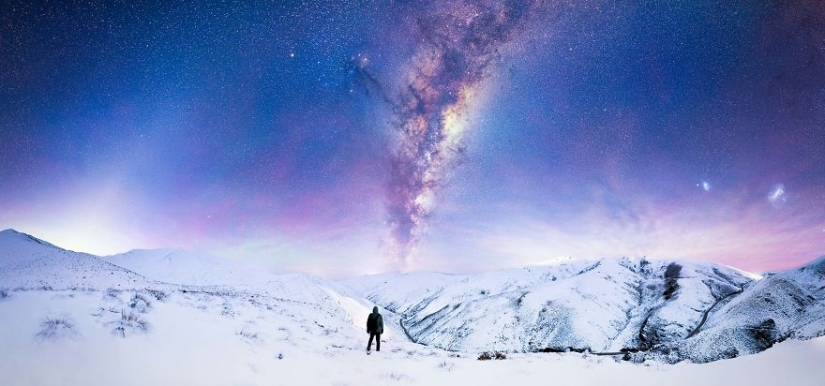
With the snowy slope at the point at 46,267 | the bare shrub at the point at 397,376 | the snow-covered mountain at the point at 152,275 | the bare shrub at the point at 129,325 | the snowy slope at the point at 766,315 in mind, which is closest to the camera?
the bare shrub at the point at 129,325

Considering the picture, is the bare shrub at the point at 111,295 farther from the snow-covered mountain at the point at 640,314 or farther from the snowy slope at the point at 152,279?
the snow-covered mountain at the point at 640,314

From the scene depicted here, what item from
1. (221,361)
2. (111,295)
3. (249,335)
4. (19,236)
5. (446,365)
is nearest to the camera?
(221,361)

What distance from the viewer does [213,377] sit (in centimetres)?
853

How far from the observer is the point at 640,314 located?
103 meters

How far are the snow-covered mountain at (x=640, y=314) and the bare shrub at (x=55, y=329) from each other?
68496mm

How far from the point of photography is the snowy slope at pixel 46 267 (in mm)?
62281

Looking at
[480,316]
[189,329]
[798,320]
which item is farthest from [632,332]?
[189,329]

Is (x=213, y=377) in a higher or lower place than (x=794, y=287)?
lower

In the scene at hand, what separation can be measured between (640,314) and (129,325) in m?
124

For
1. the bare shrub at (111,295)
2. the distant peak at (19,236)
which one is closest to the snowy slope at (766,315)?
the bare shrub at (111,295)

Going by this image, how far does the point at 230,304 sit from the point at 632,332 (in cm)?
10208

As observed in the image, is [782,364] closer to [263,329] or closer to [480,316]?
[263,329]

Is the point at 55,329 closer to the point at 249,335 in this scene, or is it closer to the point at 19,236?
the point at 249,335

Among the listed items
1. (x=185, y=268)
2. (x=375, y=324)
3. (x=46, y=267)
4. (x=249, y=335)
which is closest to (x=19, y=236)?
(x=46, y=267)
